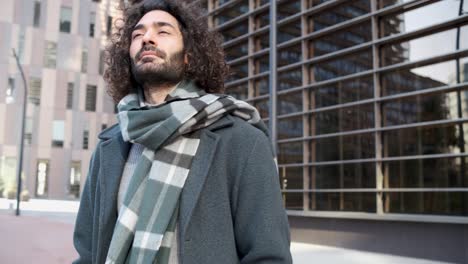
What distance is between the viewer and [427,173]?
8570 mm

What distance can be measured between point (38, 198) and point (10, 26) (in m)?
11.1

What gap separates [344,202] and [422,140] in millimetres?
2067

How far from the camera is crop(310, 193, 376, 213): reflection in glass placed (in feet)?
30.8

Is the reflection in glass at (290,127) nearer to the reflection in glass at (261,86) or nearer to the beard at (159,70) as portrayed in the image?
the reflection in glass at (261,86)

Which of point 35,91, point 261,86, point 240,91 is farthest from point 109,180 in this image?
point 35,91

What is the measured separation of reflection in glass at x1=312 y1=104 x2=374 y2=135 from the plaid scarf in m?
7.93

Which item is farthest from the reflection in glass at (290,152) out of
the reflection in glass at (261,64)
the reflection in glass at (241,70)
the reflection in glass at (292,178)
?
the reflection in glass at (241,70)

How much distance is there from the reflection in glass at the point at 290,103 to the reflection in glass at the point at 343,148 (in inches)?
37.2

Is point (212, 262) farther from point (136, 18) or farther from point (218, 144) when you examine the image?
point (136, 18)

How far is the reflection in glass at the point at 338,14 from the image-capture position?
32.6ft

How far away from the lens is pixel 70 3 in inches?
1284

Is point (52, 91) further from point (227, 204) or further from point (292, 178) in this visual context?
point (227, 204)

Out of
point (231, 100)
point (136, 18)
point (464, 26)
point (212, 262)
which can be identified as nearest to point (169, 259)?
point (212, 262)

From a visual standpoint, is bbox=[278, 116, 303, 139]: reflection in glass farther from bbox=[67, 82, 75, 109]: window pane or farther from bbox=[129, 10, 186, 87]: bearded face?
bbox=[67, 82, 75, 109]: window pane
